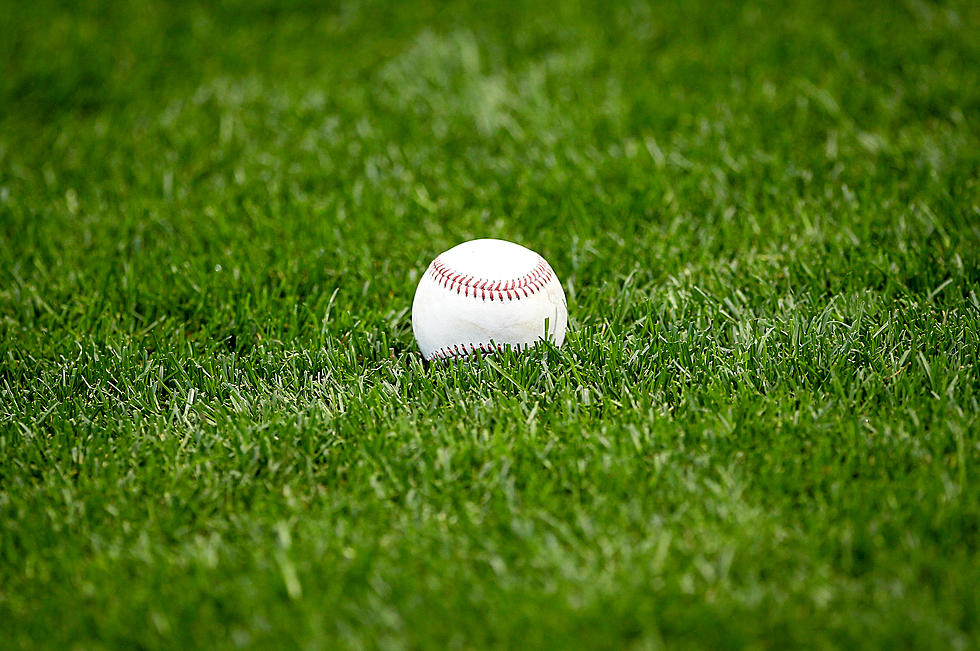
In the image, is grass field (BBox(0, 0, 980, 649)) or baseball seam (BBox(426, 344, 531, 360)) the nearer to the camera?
grass field (BBox(0, 0, 980, 649))

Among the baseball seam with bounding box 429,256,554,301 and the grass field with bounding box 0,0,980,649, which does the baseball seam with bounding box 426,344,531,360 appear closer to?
the grass field with bounding box 0,0,980,649

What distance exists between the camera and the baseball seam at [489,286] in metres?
2.78

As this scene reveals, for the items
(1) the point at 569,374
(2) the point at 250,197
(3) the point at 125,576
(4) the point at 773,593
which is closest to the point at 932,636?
(4) the point at 773,593

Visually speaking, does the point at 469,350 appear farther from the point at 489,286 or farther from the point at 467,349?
the point at 489,286

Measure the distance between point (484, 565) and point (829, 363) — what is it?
136 centimetres

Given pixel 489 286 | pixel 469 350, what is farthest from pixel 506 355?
pixel 489 286

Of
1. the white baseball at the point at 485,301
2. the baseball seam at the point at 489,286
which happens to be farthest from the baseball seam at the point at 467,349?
the baseball seam at the point at 489,286

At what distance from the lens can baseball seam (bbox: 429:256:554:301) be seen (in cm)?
278

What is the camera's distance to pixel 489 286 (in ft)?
9.14

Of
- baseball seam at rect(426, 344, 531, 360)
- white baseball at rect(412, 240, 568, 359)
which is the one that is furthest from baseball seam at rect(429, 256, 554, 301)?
baseball seam at rect(426, 344, 531, 360)

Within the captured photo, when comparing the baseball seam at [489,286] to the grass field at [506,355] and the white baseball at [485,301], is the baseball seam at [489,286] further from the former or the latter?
the grass field at [506,355]

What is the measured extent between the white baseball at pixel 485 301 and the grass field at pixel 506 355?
3.6 inches

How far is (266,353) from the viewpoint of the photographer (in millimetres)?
3066

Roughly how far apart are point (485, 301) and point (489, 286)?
0.05 m
